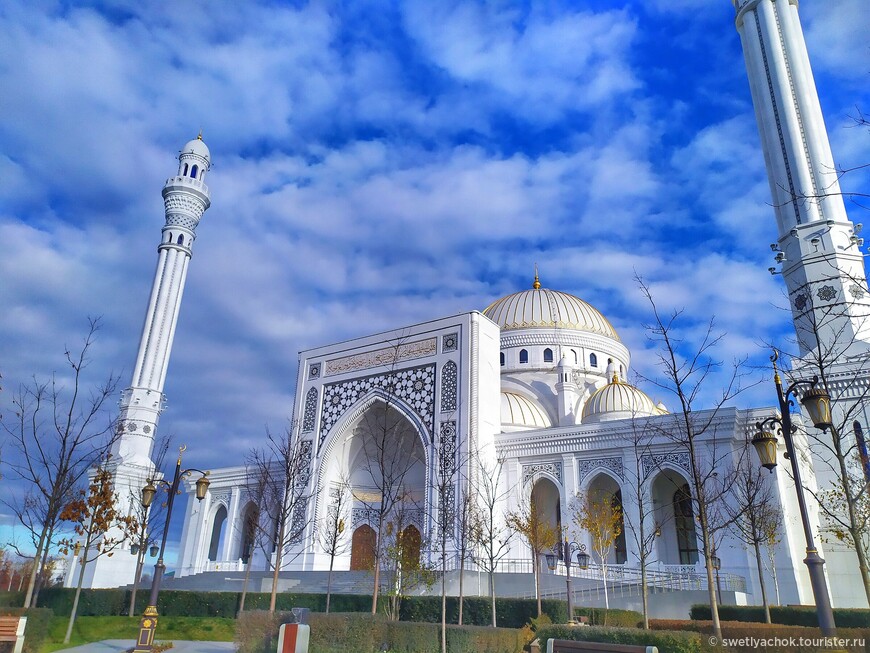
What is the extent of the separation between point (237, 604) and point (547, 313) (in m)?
21.1

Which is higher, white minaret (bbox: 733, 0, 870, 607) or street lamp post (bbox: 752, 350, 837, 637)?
white minaret (bbox: 733, 0, 870, 607)

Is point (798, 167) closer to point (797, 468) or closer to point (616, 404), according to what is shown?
point (616, 404)

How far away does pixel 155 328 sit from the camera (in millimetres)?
30844

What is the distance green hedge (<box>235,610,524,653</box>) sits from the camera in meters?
9.66

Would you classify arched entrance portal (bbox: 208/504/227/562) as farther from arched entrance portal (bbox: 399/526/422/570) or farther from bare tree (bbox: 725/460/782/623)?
bare tree (bbox: 725/460/782/623)

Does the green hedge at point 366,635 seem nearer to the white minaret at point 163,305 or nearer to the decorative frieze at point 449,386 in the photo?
the decorative frieze at point 449,386

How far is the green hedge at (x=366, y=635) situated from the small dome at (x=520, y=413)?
54.2ft

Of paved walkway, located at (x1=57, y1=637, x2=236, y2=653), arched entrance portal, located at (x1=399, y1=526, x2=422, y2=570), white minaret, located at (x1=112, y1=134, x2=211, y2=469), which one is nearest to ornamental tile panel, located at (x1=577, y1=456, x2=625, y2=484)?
arched entrance portal, located at (x1=399, y1=526, x2=422, y2=570)

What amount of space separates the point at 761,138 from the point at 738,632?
69.2 ft

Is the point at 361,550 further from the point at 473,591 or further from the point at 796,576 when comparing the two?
the point at 796,576

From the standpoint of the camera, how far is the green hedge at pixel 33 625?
10.2 metres

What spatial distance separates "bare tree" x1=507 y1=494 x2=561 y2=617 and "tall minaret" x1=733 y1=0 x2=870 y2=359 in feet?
32.9

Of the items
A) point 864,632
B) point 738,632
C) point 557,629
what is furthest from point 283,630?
point 864,632

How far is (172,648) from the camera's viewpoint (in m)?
12.7
